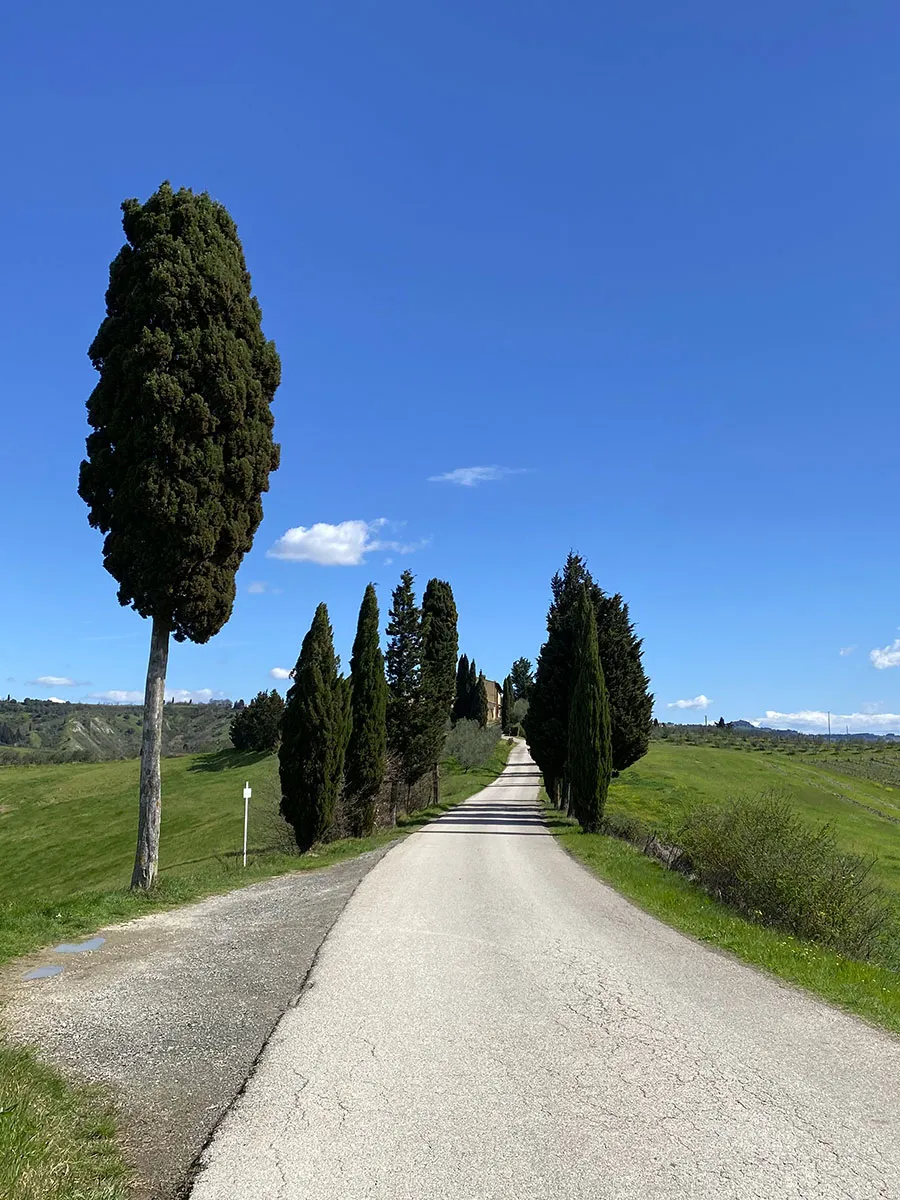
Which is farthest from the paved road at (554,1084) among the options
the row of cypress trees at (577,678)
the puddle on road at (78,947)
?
the row of cypress trees at (577,678)

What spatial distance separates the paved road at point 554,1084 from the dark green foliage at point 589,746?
15769 millimetres

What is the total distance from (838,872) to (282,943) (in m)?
9.35

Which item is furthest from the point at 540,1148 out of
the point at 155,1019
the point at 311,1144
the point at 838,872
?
the point at 838,872

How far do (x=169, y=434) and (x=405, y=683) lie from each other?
22.5 meters

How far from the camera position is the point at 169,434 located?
42.9ft

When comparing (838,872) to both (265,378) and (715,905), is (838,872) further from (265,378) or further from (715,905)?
(265,378)

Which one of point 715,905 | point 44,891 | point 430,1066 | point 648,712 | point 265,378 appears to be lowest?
point 44,891

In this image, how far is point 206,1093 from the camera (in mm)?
5008

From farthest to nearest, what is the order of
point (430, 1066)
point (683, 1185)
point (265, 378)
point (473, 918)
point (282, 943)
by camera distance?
point (265, 378)
point (473, 918)
point (282, 943)
point (430, 1066)
point (683, 1185)

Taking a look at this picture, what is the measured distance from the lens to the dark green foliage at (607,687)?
32.3 m

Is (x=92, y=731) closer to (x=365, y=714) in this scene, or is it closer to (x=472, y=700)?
(x=472, y=700)

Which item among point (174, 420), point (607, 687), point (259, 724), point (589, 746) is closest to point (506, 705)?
point (259, 724)

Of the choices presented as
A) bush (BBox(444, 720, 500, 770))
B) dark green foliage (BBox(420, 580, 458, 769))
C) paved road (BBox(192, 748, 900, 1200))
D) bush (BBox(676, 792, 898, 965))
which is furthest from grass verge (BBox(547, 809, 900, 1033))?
bush (BBox(444, 720, 500, 770))

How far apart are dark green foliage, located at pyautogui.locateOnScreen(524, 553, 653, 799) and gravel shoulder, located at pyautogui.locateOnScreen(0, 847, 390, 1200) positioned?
74.8 feet
